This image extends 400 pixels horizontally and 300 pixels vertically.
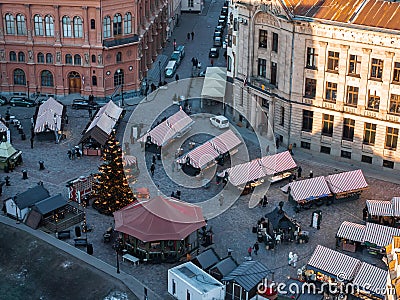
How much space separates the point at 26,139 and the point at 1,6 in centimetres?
2231

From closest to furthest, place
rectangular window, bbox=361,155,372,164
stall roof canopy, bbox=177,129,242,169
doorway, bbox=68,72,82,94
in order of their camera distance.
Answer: stall roof canopy, bbox=177,129,242,169 → rectangular window, bbox=361,155,372,164 → doorway, bbox=68,72,82,94

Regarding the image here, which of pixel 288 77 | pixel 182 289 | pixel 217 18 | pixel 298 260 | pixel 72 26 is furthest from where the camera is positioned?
pixel 217 18

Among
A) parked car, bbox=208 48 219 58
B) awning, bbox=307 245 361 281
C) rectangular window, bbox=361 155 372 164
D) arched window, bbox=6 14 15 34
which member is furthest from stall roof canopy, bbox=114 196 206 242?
parked car, bbox=208 48 219 58

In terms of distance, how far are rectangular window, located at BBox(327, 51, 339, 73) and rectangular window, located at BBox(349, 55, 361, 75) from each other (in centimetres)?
180

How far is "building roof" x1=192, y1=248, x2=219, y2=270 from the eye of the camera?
73812 mm

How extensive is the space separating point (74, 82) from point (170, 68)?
17811mm

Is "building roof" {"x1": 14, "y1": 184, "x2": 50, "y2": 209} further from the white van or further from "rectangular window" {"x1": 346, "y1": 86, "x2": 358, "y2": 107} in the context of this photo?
the white van

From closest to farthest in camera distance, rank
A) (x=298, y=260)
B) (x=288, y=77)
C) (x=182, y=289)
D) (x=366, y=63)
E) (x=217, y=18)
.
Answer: (x=182, y=289), (x=298, y=260), (x=366, y=63), (x=288, y=77), (x=217, y=18)

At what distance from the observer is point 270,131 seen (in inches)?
4070

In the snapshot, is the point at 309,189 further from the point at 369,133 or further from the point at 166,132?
the point at 166,132

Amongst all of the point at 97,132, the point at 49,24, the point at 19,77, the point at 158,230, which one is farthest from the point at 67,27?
the point at 158,230

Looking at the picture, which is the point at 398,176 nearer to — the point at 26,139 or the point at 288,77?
the point at 288,77

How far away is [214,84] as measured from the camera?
116m

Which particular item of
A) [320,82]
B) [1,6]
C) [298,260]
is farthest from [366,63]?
[1,6]
